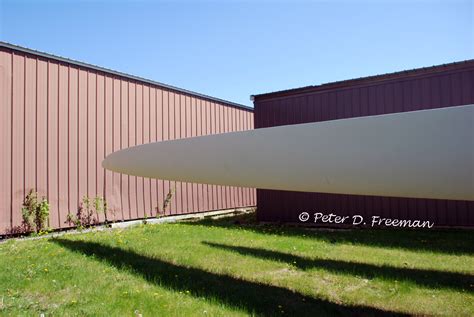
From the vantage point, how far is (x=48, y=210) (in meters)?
5.75

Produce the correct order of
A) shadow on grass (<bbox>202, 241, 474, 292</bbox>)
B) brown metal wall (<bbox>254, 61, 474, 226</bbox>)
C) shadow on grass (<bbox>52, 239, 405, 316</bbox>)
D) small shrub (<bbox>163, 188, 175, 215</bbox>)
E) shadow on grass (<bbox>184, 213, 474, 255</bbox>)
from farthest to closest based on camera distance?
small shrub (<bbox>163, 188, 175, 215</bbox>)
brown metal wall (<bbox>254, 61, 474, 226</bbox>)
shadow on grass (<bbox>184, 213, 474, 255</bbox>)
shadow on grass (<bbox>202, 241, 474, 292</bbox>)
shadow on grass (<bbox>52, 239, 405, 316</bbox>)

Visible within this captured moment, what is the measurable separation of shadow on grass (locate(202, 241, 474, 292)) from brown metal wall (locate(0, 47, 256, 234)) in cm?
349

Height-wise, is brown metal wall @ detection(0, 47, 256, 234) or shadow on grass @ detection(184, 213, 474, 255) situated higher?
brown metal wall @ detection(0, 47, 256, 234)

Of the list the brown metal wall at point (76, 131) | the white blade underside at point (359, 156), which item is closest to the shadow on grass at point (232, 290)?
the white blade underside at point (359, 156)

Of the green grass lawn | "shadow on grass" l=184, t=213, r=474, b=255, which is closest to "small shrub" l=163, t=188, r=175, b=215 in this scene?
"shadow on grass" l=184, t=213, r=474, b=255

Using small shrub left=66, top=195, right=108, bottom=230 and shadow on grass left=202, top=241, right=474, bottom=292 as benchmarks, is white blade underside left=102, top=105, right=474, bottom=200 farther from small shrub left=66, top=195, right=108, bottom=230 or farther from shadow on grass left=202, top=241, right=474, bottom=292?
small shrub left=66, top=195, right=108, bottom=230

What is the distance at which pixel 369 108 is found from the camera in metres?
6.53

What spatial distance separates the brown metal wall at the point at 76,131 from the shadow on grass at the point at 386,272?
3489mm

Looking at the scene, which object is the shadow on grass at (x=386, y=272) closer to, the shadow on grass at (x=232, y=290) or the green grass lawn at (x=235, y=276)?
the green grass lawn at (x=235, y=276)

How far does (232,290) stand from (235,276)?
0.40 meters

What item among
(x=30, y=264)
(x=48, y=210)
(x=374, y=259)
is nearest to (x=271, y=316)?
(x=374, y=259)

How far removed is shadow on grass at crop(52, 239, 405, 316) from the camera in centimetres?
236

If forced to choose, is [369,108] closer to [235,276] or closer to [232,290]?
[235,276]

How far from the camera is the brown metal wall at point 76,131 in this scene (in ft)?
18.0
